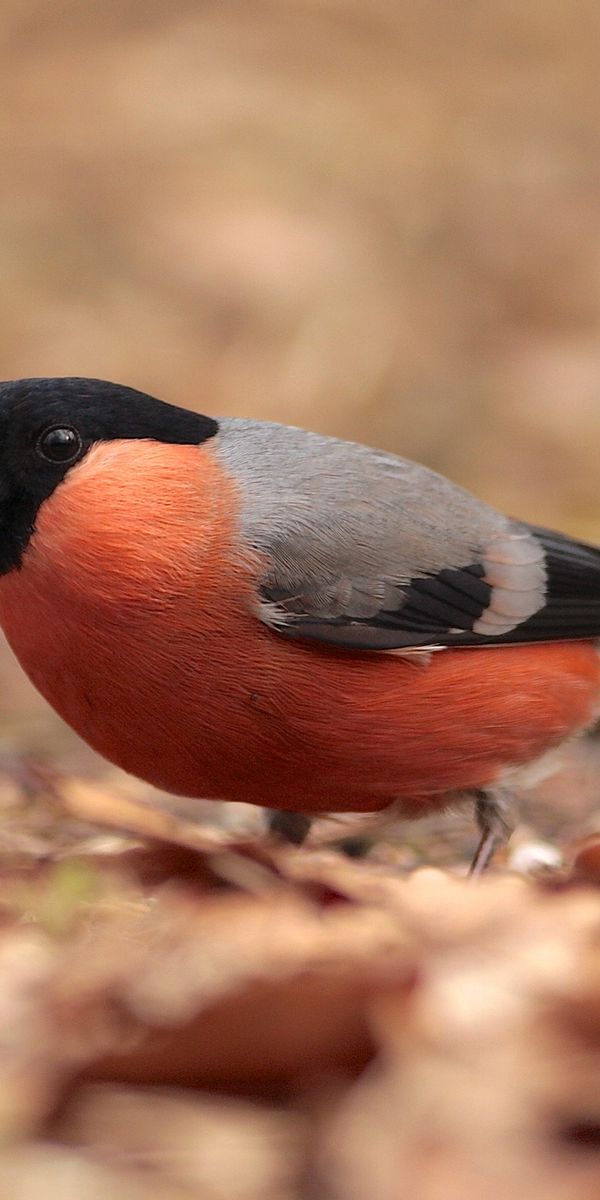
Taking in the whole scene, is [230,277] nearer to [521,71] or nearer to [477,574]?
[521,71]

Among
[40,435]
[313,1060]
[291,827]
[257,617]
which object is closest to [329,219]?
[291,827]

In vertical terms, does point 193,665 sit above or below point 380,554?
below

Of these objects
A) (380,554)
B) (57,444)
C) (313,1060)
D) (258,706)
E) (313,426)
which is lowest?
(313,426)

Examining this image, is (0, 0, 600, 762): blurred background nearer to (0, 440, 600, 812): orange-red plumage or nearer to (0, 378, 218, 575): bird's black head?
(0, 440, 600, 812): orange-red plumage

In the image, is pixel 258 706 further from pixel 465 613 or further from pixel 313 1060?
pixel 313 1060

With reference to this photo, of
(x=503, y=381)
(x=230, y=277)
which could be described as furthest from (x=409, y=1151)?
Answer: (x=230, y=277)

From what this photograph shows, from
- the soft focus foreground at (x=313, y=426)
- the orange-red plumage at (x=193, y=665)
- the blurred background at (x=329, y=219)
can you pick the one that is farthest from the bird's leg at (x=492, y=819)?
the blurred background at (x=329, y=219)
